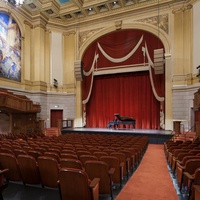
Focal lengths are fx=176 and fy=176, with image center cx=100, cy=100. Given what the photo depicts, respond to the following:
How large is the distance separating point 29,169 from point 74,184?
1.00 metres

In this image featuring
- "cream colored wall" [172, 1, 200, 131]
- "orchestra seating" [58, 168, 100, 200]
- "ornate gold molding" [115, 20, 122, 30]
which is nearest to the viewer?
"orchestra seating" [58, 168, 100, 200]

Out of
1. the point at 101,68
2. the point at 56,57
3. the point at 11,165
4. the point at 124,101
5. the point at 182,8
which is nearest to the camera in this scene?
the point at 11,165

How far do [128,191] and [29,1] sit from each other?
12.0 metres

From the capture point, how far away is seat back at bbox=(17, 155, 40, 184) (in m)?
2.46

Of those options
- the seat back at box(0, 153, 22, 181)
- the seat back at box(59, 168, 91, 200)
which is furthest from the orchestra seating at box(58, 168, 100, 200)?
the seat back at box(0, 153, 22, 181)

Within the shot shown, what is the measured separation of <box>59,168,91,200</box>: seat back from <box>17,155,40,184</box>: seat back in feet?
2.50

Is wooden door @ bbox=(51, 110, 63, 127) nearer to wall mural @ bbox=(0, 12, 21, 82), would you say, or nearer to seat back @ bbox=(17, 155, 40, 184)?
wall mural @ bbox=(0, 12, 21, 82)

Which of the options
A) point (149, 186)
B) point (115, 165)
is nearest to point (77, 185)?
point (115, 165)

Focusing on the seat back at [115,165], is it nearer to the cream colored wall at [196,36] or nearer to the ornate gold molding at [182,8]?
the cream colored wall at [196,36]

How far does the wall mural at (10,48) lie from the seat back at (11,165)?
8.28m

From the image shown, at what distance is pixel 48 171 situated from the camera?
2381 millimetres

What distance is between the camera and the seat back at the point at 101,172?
221 centimetres

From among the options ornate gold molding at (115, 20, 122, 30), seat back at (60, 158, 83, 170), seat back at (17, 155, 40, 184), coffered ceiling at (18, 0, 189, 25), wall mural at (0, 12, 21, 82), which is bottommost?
seat back at (17, 155, 40, 184)

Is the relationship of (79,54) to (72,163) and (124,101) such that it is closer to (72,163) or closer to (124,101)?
(124,101)
